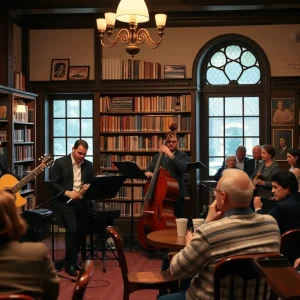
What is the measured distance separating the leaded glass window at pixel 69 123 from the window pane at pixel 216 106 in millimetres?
1960

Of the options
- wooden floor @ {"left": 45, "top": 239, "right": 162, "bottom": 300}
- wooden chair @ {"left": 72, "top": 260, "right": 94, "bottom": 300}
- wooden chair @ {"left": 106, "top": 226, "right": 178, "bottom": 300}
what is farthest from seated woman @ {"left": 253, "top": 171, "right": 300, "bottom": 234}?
wooden chair @ {"left": 72, "top": 260, "right": 94, "bottom": 300}

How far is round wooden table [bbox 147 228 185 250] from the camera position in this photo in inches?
153

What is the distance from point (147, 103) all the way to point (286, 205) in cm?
517

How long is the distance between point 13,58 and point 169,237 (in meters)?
5.42

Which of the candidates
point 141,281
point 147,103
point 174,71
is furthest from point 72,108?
point 141,281

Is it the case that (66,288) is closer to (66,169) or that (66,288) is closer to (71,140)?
(66,169)

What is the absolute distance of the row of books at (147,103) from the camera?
9031mm

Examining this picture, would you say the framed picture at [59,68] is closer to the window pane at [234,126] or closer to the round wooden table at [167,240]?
the window pane at [234,126]

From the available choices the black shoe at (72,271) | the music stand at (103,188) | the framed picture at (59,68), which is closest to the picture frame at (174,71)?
the framed picture at (59,68)

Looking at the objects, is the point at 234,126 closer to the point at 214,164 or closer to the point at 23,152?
the point at 214,164

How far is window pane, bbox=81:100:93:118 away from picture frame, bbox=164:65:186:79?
1.39 metres

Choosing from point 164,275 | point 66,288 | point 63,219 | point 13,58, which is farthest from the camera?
point 13,58

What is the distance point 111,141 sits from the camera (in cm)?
922

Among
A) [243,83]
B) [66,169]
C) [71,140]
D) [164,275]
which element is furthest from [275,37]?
[164,275]
